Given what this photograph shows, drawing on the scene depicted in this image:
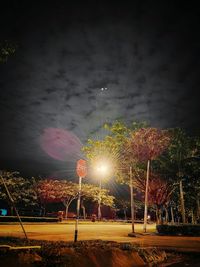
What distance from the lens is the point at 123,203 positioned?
72250mm

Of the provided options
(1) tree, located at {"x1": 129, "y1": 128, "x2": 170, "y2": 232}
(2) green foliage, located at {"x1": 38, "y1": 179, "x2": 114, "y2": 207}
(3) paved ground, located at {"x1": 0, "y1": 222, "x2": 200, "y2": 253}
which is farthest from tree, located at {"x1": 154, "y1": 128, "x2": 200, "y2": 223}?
(2) green foliage, located at {"x1": 38, "y1": 179, "x2": 114, "y2": 207}

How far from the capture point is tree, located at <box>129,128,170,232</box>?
25938 millimetres

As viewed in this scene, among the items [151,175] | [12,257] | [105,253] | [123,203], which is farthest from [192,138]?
[123,203]

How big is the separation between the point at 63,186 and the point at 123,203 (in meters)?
28.1

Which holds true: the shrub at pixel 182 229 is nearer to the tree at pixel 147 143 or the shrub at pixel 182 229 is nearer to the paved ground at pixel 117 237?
the paved ground at pixel 117 237

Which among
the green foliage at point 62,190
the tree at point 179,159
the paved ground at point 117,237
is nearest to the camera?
the paved ground at point 117,237

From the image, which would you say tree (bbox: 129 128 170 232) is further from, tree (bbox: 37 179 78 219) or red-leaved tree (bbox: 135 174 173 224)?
tree (bbox: 37 179 78 219)

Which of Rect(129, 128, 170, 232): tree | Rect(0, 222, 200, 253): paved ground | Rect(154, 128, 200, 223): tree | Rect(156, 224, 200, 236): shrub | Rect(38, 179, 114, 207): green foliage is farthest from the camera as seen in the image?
Rect(38, 179, 114, 207): green foliage

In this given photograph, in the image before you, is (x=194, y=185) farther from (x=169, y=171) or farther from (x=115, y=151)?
(x=115, y=151)

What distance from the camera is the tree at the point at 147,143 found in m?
25.9

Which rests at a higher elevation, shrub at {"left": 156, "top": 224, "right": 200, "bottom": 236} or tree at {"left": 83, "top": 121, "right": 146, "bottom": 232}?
tree at {"left": 83, "top": 121, "right": 146, "bottom": 232}

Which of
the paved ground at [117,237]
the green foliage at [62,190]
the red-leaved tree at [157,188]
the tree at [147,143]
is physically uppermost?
the tree at [147,143]

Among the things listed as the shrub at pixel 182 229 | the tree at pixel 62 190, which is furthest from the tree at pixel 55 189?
the shrub at pixel 182 229

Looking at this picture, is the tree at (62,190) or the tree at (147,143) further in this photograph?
the tree at (62,190)
